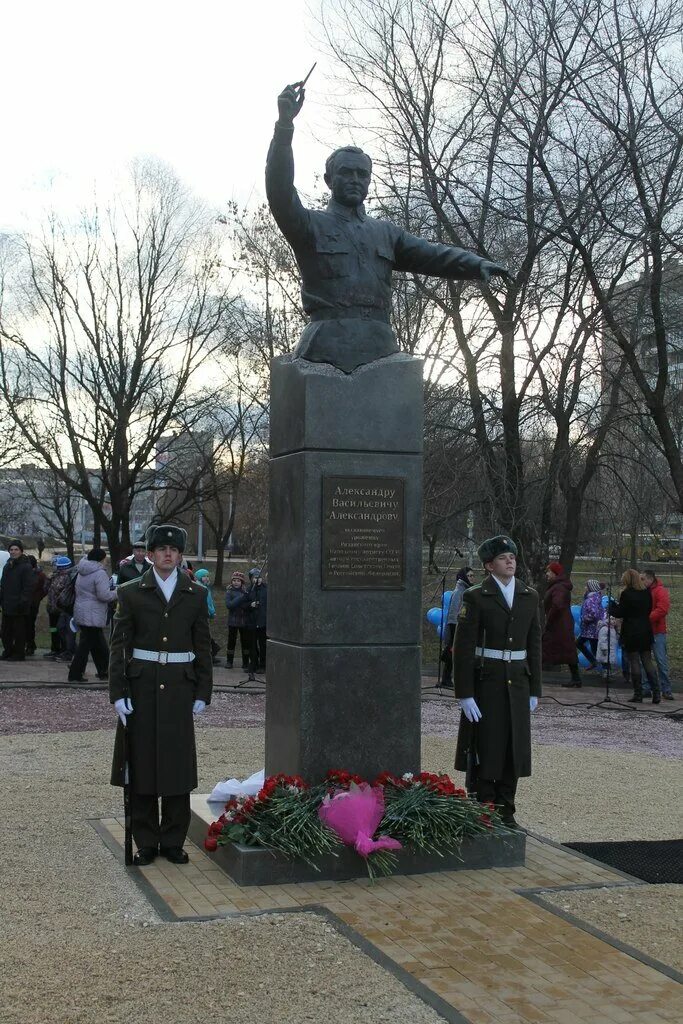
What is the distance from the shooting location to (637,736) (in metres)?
12.9

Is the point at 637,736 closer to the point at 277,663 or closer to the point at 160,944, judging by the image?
the point at 277,663

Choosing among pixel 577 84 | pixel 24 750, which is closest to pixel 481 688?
pixel 24 750

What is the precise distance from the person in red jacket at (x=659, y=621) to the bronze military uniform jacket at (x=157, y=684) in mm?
9761

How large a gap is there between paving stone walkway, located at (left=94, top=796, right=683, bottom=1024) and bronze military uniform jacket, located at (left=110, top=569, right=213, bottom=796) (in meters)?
0.54

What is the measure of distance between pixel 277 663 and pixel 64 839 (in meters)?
1.72

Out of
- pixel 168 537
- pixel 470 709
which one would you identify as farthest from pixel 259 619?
pixel 168 537

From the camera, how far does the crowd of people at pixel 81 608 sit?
627 inches

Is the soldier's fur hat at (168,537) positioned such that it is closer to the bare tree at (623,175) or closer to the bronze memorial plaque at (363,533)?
the bronze memorial plaque at (363,533)

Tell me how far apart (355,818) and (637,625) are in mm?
9956

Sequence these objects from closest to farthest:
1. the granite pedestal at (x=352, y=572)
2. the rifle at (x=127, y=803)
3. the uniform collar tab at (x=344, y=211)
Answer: the rifle at (x=127, y=803), the granite pedestal at (x=352, y=572), the uniform collar tab at (x=344, y=211)

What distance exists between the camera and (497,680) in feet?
24.7

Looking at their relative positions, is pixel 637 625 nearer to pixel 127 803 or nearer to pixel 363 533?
pixel 363 533

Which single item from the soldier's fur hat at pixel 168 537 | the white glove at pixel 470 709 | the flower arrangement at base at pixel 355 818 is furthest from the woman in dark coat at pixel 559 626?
the soldier's fur hat at pixel 168 537

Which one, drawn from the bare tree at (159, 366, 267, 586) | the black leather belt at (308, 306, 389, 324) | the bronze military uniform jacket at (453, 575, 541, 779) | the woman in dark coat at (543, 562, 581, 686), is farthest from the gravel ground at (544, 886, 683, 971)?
the bare tree at (159, 366, 267, 586)
